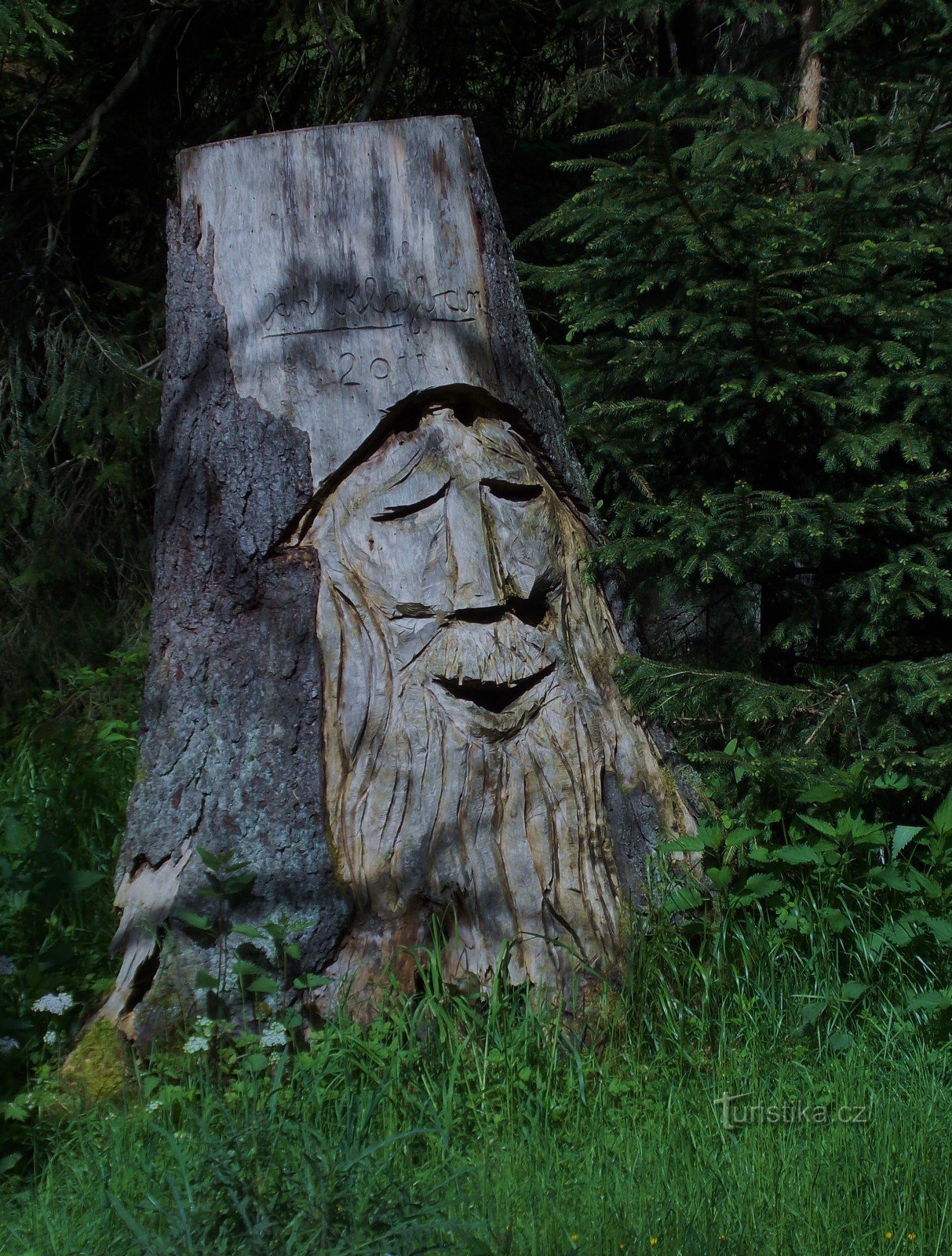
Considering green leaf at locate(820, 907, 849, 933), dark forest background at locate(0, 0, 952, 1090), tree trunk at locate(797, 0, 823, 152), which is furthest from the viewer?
tree trunk at locate(797, 0, 823, 152)

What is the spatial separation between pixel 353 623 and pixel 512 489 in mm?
667

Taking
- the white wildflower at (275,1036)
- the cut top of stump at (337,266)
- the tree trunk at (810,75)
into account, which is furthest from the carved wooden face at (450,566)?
the tree trunk at (810,75)

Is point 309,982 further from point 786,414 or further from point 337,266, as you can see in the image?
point 786,414

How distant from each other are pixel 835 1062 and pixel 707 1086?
364 mm

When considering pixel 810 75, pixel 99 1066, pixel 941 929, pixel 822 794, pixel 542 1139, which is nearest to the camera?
pixel 542 1139

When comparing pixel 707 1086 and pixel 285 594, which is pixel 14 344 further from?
pixel 707 1086

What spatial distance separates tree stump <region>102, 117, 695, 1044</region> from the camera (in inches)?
126

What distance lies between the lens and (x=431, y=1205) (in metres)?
2.22

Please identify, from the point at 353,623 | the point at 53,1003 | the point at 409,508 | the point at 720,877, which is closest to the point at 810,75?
the point at 409,508

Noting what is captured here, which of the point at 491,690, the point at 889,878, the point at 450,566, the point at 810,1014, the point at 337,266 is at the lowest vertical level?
the point at 810,1014

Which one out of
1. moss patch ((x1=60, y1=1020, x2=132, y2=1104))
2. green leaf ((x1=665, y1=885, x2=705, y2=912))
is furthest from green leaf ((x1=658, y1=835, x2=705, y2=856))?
moss patch ((x1=60, y1=1020, x2=132, y2=1104))

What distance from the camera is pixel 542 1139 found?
8.77 ft

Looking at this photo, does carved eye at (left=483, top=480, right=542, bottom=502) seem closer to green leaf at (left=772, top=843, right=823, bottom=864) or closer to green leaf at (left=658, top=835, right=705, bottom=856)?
green leaf at (left=658, top=835, right=705, bottom=856)
